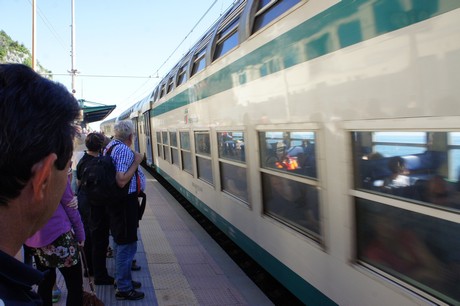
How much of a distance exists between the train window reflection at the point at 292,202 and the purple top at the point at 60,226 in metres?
1.62

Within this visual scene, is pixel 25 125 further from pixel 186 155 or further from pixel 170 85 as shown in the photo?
pixel 170 85

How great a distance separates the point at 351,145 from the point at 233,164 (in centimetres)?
230

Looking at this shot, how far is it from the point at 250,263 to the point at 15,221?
4.56 metres

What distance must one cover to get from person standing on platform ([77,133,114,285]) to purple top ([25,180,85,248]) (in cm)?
81

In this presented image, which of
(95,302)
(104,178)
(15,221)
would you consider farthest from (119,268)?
(15,221)

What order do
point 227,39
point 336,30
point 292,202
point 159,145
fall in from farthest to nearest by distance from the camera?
point 159,145 → point 227,39 → point 292,202 → point 336,30

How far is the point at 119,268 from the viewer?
3621mm

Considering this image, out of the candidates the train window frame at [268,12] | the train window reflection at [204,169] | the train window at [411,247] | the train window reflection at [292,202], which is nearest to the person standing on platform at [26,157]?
the train window at [411,247]

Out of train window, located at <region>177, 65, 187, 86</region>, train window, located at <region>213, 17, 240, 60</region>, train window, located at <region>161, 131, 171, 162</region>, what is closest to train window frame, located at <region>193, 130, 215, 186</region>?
train window, located at <region>213, 17, 240, 60</region>

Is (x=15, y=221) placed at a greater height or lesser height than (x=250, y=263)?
greater

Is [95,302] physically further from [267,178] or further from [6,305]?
[6,305]

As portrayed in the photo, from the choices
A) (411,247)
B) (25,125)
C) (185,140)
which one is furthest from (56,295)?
(185,140)

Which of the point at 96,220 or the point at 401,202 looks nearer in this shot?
the point at 401,202

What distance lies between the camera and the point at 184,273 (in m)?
4.50
